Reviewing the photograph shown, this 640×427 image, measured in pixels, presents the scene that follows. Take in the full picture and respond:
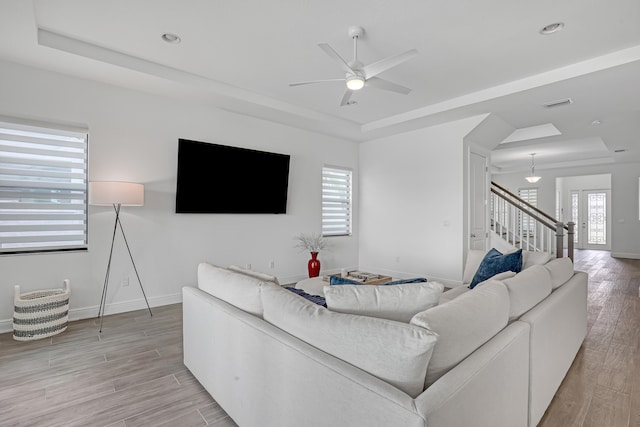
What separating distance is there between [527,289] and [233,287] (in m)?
1.84

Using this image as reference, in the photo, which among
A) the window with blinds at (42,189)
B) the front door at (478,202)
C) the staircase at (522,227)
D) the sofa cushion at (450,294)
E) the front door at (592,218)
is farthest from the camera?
the front door at (592,218)

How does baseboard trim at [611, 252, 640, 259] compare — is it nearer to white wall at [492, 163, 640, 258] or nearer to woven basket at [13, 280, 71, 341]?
white wall at [492, 163, 640, 258]

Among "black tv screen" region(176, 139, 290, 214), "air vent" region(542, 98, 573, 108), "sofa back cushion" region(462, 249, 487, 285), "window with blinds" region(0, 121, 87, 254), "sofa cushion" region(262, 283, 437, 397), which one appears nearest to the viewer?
"sofa cushion" region(262, 283, 437, 397)

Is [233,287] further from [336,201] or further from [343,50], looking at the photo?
[336,201]

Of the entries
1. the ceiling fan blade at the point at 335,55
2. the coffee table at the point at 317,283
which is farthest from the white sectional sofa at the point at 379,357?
the ceiling fan blade at the point at 335,55

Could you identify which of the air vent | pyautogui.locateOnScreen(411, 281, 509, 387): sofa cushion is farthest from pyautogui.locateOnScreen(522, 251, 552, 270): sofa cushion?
the air vent

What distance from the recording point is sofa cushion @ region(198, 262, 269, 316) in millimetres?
1883

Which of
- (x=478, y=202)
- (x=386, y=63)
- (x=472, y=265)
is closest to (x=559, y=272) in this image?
(x=472, y=265)

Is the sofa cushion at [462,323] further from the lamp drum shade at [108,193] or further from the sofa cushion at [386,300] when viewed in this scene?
the lamp drum shade at [108,193]

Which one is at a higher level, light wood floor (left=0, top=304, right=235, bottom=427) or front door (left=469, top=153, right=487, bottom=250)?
front door (left=469, top=153, right=487, bottom=250)

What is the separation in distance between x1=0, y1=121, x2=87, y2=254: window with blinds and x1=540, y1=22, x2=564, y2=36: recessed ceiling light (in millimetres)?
4847

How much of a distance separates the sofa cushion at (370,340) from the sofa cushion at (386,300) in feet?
0.39

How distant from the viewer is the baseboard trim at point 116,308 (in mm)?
3342

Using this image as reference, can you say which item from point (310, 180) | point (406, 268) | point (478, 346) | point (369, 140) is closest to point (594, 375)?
point (478, 346)
